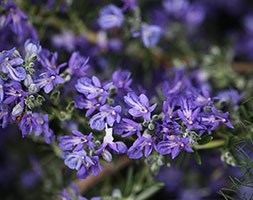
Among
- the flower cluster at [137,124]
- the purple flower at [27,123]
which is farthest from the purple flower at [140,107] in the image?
the purple flower at [27,123]

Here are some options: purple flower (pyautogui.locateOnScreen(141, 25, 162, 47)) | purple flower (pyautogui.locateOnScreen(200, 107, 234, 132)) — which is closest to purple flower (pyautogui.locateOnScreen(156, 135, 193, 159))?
purple flower (pyautogui.locateOnScreen(200, 107, 234, 132))

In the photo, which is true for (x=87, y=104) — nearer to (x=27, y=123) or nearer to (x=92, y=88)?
(x=92, y=88)

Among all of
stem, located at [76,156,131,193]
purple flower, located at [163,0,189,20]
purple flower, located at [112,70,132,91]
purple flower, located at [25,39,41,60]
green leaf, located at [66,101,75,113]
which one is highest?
purple flower, located at [25,39,41,60]

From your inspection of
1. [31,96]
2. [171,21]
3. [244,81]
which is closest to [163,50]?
[171,21]

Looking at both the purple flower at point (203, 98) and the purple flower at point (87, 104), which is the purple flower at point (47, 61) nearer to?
the purple flower at point (87, 104)

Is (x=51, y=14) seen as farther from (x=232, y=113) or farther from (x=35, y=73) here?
(x=232, y=113)

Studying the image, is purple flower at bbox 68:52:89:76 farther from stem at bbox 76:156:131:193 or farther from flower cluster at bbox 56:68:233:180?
stem at bbox 76:156:131:193
